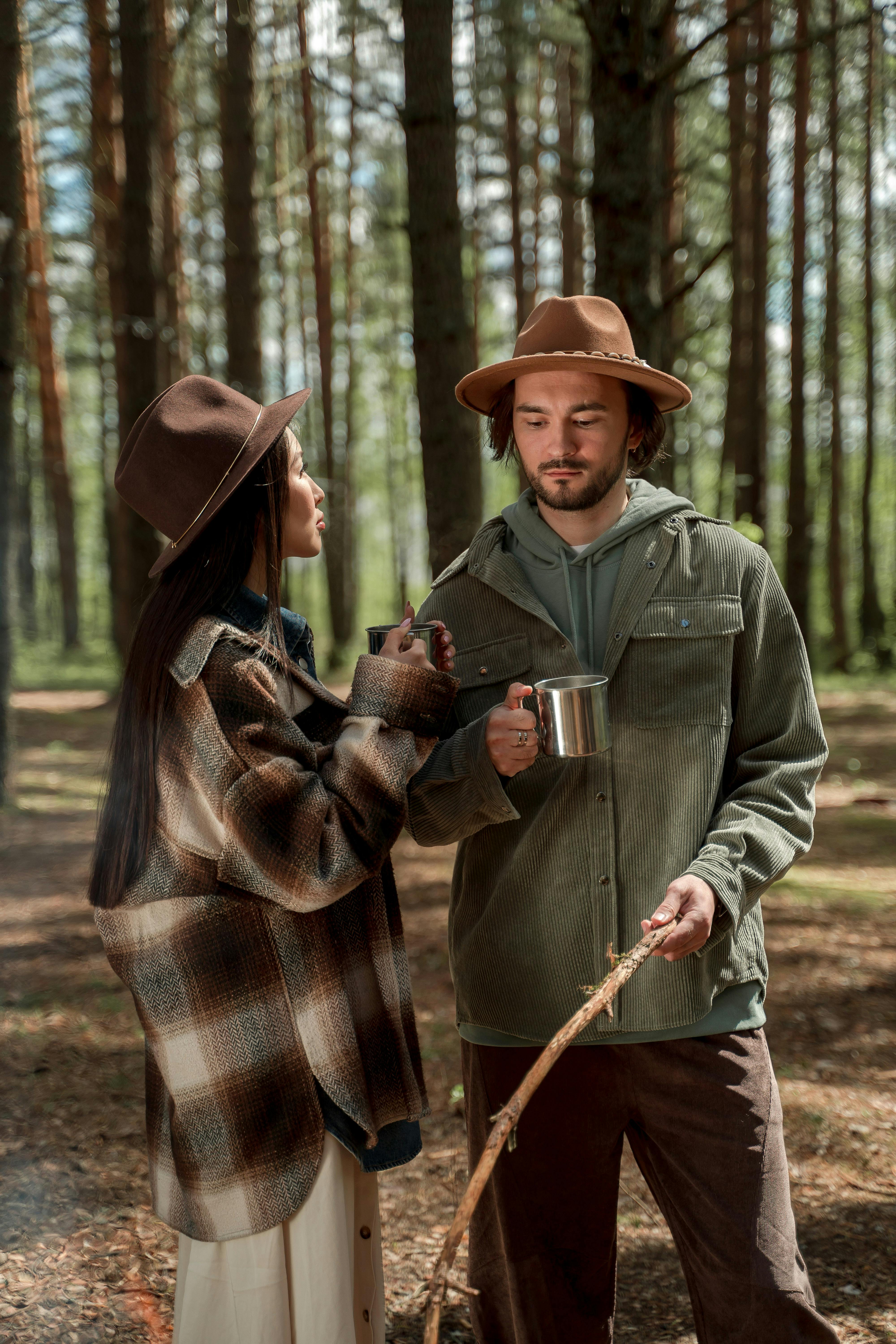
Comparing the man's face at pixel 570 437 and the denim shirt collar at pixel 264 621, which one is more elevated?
the man's face at pixel 570 437

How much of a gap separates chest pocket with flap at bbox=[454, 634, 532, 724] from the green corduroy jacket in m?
0.03

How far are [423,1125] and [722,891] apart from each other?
3.04 m

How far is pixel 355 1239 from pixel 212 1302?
33 cm

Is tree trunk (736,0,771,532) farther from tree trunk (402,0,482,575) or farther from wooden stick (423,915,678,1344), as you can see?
wooden stick (423,915,678,1344)

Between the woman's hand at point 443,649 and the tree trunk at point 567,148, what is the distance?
15875 millimetres

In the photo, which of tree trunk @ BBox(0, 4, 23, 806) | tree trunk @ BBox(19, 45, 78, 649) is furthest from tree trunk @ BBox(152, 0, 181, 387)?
tree trunk @ BBox(0, 4, 23, 806)

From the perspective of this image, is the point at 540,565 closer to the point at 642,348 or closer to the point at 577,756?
the point at 577,756

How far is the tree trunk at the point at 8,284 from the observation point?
9.07 metres

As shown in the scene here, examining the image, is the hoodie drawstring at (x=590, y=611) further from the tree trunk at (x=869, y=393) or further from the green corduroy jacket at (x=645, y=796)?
the tree trunk at (x=869, y=393)

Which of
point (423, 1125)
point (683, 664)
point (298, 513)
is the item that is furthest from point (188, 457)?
point (423, 1125)

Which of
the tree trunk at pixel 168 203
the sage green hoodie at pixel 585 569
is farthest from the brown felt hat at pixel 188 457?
the tree trunk at pixel 168 203

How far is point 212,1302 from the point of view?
2264 millimetres

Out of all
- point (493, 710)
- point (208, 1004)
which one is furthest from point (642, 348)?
point (208, 1004)

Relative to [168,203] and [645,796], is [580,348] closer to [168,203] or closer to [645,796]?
[645,796]
